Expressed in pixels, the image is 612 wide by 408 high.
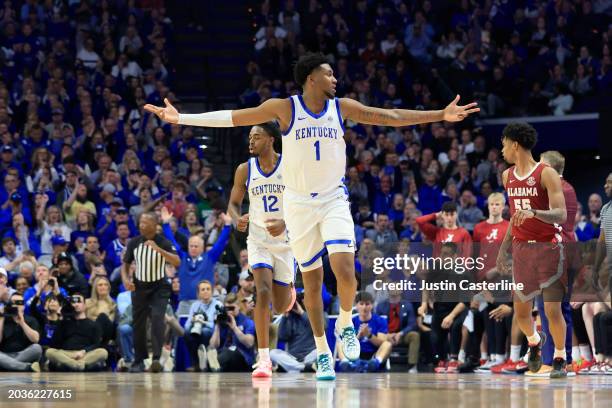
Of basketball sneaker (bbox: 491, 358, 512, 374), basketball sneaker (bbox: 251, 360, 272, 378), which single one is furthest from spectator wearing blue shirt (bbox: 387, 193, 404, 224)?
basketball sneaker (bbox: 251, 360, 272, 378)

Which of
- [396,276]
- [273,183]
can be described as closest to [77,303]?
[396,276]

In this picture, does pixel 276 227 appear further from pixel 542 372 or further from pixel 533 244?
pixel 542 372

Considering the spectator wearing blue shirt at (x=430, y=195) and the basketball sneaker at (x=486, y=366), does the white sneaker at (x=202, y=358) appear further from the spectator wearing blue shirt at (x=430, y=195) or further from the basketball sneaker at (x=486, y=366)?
the spectator wearing blue shirt at (x=430, y=195)

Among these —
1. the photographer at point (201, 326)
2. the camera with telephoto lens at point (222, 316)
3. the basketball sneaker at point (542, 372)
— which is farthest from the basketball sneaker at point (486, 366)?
the photographer at point (201, 326)

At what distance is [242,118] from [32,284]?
767cm

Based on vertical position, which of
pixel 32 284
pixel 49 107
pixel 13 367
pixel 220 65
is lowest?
pixel 13 367

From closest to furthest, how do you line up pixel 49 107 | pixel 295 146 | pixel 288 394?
pixel 288 394
pixel 295 146
pixel 49 107

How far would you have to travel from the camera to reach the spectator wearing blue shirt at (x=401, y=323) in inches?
541

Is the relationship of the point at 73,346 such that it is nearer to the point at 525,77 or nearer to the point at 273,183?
the point at 273,183

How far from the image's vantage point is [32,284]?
49.7 feet

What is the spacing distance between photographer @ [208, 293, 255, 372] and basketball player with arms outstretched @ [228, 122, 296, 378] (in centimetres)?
351

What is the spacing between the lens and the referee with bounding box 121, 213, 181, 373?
13.1m

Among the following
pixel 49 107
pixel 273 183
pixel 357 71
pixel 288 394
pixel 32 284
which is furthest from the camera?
pixel 357 71

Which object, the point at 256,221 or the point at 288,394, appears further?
the point at 256,221
